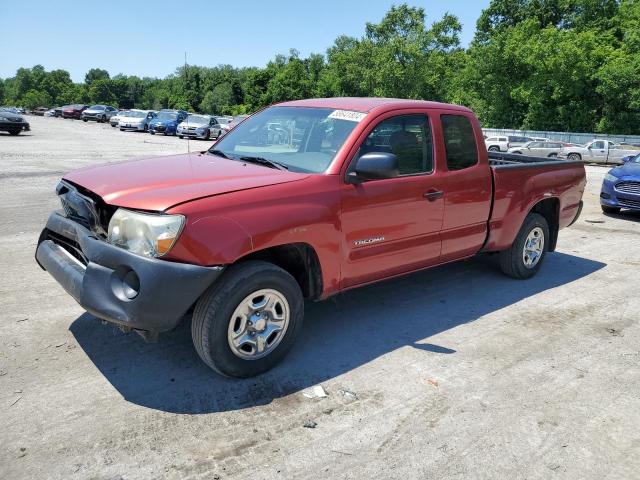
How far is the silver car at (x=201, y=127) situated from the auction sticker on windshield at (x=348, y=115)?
2936cm

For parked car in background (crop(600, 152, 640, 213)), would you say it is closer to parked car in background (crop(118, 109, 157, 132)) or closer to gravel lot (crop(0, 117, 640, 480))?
gravel lot (crop(0, 117, 640, 480))

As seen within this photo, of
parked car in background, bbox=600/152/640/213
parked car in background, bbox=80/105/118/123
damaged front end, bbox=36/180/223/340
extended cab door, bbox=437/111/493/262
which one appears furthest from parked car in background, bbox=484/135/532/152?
parked car in background, bbox=80/105/118/123

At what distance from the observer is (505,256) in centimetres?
589

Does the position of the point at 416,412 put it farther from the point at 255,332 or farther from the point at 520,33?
the point at 520,33

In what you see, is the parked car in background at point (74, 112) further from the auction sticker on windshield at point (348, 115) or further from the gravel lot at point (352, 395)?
the auction sticker on windshield at point (348, 115)

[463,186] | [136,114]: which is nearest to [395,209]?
[463,186]

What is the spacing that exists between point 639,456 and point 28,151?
1979cm

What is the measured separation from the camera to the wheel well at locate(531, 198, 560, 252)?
6.16 meters

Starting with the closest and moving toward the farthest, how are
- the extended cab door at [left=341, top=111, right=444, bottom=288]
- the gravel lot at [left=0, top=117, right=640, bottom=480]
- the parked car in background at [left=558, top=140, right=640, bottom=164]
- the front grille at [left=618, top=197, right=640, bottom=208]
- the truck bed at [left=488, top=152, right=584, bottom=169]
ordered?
the gravel lot at [left=0, top=117, right=640, bottom=480]
the extended cab door at [left=341, top=111, right=444, bottom=288]
the truck bed at [left=488, top=152, right=584, bottom=169]
the front grille at [left=618, top=197, right=640, bottom=208]
the parked car in background at [left=558, top=140, right=640, bottom=164]

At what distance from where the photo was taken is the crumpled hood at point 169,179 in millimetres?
3176

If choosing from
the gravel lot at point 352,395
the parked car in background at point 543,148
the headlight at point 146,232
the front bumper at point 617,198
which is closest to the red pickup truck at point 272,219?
the headlight at point 146,232

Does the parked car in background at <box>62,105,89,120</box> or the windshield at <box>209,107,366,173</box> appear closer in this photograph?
the windshield at <box>209,107,366,173</box>

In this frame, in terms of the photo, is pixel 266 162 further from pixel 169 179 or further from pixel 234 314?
pixel 234 314

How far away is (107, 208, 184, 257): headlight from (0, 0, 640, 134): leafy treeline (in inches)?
1033
